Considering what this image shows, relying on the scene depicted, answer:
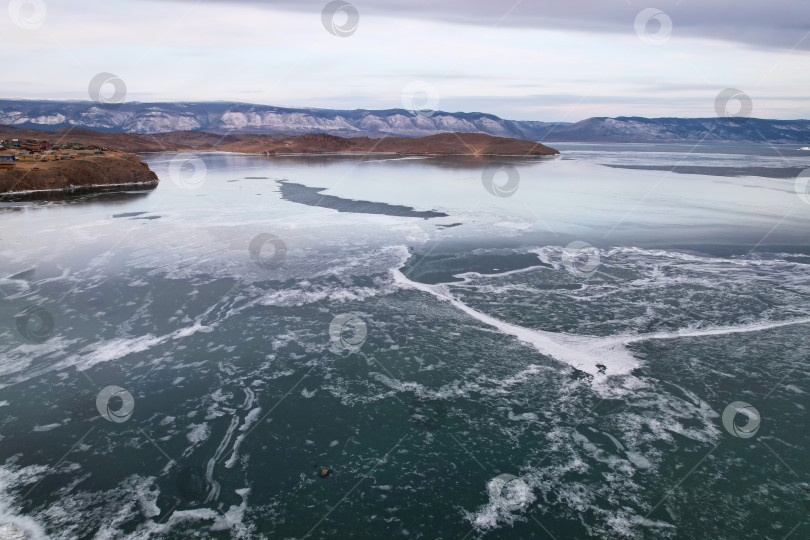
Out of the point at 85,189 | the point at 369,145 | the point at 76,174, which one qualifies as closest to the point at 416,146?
the point at 369,145

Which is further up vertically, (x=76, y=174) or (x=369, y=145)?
(x=369, y=145)

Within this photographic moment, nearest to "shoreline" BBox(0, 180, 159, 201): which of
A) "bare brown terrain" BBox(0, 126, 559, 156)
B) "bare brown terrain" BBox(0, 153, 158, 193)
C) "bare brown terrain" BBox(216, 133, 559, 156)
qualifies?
"bare brown terrain" BBox(0, 153, 158, 193)

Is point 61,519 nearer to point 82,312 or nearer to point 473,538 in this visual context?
point 473,538

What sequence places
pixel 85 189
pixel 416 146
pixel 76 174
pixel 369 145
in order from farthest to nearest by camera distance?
pixel 369 145 → pixel 416 146 → pixel 76 174 → pixel 85 189

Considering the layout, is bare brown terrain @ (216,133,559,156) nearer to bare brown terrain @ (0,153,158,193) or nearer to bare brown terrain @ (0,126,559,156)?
bare brown terrain @ (0,126,559,156)

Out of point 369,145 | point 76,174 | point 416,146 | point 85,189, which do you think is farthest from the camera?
point 369,145

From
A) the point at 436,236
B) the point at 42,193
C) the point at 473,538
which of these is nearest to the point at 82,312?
the point at 473,538

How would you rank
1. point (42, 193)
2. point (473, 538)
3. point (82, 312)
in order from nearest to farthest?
point (473, 538)
point (82, 312)
point (42, 193)

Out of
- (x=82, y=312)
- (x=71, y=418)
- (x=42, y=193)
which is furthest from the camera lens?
(x=42, y=193)

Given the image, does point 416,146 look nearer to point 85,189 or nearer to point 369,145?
point 369,145

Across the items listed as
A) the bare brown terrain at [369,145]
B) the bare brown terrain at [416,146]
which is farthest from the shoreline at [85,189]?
the bare brown terrain at [369,145]

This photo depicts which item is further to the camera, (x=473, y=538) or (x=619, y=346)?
(x=619, y=346)
